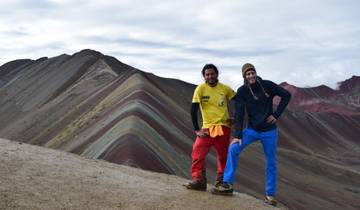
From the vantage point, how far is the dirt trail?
726cm

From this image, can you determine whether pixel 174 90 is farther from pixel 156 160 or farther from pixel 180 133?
pixel 156 160

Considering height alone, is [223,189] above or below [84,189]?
above

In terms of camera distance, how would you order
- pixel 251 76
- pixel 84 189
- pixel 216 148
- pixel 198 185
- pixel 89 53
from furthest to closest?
pixel 89 53, pixel 198 185, pixel 216 148, pixel 251 76, pixel 84 189

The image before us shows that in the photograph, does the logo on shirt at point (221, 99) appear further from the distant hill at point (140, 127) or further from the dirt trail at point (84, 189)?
the distant hill at point (140, 127)

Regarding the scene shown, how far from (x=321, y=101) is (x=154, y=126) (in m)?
77.6

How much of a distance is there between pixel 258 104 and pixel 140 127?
14.7 m

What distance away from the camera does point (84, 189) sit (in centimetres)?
804

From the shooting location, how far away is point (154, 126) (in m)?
24.9

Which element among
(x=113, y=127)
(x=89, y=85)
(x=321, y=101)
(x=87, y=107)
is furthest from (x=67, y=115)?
(x=321, y=101)

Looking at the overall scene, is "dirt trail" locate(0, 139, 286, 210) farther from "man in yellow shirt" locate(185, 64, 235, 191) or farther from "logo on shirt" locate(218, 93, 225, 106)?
"logo on shirt" locate(218, 93, 225, 106)

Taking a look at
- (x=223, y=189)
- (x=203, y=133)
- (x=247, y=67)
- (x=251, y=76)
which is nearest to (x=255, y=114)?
(x=251, y=76)

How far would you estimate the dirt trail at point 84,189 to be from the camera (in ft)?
23.8

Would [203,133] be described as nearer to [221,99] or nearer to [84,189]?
[221,99]

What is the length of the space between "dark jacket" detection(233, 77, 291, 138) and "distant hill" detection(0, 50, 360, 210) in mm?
10118
